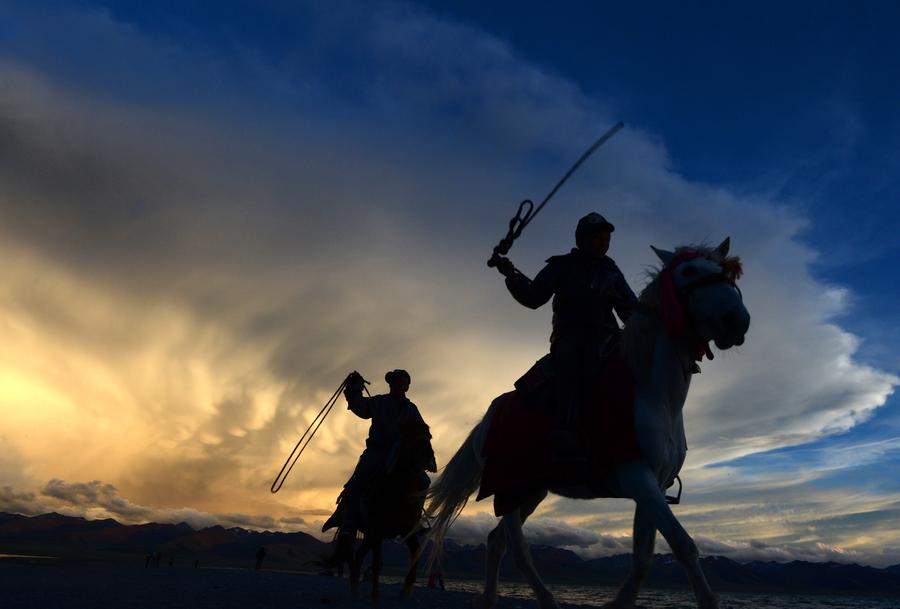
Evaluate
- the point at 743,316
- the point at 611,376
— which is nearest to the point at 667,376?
the point at 611,376

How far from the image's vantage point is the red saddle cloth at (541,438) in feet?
17.2

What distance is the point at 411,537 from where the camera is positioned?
9070mm

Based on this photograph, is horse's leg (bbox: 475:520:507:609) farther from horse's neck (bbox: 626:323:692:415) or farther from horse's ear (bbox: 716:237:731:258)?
horse's ear (bbox: 716:237:731:258)

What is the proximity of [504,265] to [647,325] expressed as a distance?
150 cm

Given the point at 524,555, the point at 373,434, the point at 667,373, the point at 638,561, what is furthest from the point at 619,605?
the point at 373,434

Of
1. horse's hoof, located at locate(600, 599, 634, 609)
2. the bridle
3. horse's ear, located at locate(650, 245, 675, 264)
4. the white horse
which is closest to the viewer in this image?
the white horse

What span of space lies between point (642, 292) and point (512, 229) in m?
1.40

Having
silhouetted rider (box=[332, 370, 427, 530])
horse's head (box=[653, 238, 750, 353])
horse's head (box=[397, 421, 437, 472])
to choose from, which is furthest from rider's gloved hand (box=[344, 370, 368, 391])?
horse's head (box=[653, 238, 750, 353])

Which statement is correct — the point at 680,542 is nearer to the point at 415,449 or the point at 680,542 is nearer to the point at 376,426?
the point at 415,449

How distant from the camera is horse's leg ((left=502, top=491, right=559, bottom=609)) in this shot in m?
6.20

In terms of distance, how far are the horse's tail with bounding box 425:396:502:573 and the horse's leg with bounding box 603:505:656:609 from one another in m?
1.96

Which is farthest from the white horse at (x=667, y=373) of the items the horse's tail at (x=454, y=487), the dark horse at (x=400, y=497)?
the dark horse at (x=400, y=497)

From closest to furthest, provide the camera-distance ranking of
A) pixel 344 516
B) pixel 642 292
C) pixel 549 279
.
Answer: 1. pixel 642 292
2. pixel 549 279
3. pixel 344 516

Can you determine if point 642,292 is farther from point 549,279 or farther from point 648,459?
point 648,459
